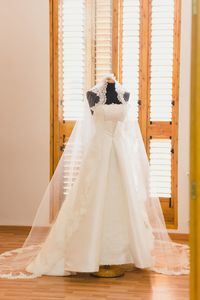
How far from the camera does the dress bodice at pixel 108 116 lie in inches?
152

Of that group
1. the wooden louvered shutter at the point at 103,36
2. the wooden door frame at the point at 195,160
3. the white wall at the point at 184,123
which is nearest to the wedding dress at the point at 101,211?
the white wall at the point at 184,123

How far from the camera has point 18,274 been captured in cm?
383

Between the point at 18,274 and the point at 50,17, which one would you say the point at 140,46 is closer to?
the point at 50,17

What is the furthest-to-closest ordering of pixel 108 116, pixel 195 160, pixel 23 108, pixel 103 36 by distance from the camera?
pixel 23 108
pixel 103 36
pixel 108 116
pixel 195 160

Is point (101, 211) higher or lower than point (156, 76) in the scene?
lower

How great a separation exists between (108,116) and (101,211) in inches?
27.6

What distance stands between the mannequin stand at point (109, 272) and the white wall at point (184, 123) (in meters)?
1.26

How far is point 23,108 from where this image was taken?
Answer: 5.29 meters

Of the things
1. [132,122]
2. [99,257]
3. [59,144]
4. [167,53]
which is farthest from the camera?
[59,144]

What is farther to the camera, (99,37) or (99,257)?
(99,37)

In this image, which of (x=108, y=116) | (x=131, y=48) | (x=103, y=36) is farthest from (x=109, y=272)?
(x=103, y=36)

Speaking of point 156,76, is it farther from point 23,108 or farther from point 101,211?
point 101,211

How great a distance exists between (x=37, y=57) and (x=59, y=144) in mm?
891

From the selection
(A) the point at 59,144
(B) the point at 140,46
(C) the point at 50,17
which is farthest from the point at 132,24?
(A) the point at 59,144
